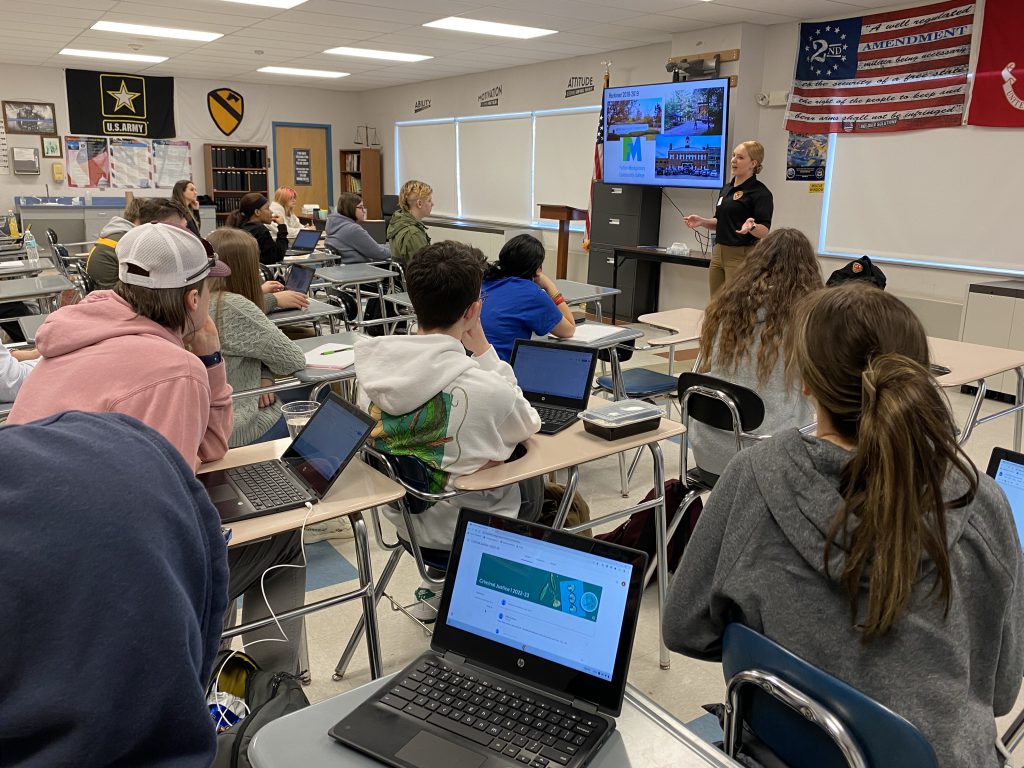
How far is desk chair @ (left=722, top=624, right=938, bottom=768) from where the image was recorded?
1028 mm

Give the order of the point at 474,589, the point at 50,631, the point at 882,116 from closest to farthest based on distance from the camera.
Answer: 1. the point at 50,631
2. the point at 474,589
3. the point at 882,116

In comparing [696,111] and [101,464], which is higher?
[696,111]

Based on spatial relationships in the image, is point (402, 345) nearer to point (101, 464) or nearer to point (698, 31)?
point (101, 464)

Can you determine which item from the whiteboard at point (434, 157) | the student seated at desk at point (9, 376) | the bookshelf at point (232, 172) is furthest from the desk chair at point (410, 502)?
the bookshelf at point (232, 172)

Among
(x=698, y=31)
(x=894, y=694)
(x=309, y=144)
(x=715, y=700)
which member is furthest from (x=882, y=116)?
(x=309, y=144)

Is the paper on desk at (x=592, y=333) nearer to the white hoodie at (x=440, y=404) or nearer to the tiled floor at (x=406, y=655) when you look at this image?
the tiled floor at (x=406, y=655)

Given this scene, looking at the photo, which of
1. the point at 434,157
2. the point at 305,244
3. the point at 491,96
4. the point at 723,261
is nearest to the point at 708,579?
the point at 723,261

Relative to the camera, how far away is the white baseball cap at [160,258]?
5.87 feet

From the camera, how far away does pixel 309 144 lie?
1241cm

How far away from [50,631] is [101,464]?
129 mm

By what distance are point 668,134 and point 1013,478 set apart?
5.96 m

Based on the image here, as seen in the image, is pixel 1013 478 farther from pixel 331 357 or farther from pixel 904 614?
pixel 331 357

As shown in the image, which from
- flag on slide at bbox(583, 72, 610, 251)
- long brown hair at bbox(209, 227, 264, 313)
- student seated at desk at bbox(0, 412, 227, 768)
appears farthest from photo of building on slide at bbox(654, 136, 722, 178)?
student seated at desk at bbox(0, 412, 227, 768)

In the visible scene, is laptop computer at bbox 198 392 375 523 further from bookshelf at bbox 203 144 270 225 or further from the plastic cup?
bookshelf at bbox 203 144 270 225
